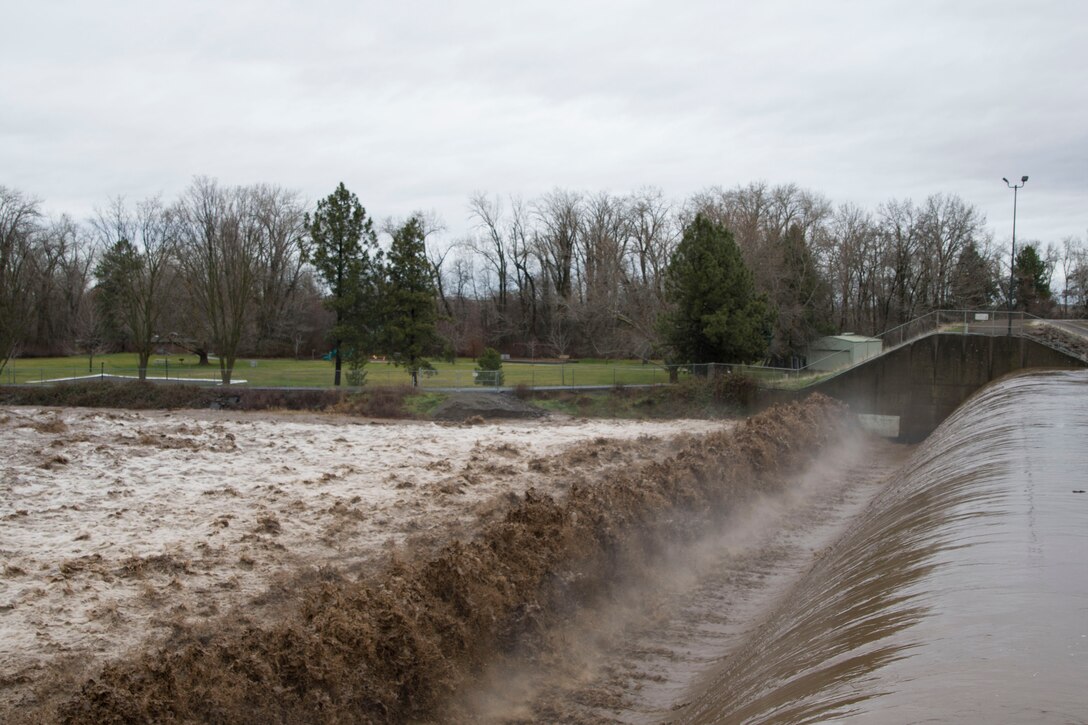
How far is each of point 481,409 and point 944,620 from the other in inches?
1251

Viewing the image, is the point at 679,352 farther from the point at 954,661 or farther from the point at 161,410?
the point at 954,661

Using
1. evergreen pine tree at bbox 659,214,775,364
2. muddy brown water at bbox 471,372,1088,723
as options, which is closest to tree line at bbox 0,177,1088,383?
evergreen pine tree at bbox 659,214,775,364

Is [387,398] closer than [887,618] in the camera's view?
No

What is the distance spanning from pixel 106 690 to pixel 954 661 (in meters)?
6.46

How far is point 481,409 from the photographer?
37.3m

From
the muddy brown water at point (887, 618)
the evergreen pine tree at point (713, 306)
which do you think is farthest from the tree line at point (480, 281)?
the muddy brown water at point (887, 618)

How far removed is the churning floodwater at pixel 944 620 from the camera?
4.86m

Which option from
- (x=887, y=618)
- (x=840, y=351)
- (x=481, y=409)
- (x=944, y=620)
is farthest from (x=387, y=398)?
(x=944, y=620)

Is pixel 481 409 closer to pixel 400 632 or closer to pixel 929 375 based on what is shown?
pixel 929 375

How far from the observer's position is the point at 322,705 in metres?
7.70

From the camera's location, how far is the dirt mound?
3706cm

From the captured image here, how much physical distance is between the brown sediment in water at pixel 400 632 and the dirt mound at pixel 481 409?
72.6ft

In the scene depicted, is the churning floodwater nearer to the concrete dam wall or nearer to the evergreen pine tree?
the concrete dam wall

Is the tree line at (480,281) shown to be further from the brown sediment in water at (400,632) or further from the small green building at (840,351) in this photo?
the brown sediment in water at (400,632)
